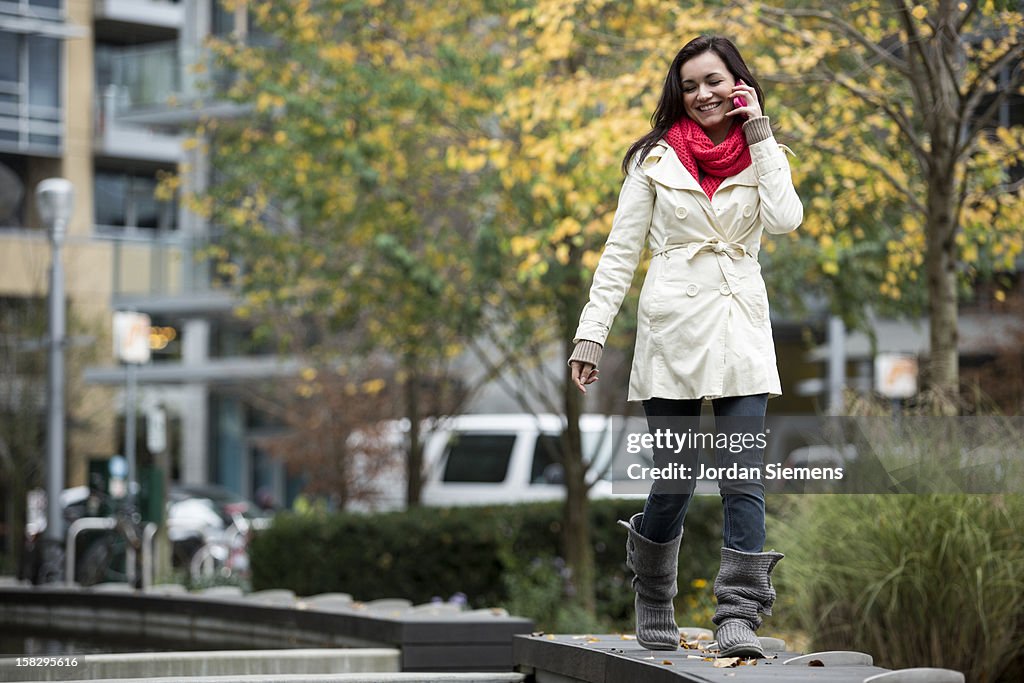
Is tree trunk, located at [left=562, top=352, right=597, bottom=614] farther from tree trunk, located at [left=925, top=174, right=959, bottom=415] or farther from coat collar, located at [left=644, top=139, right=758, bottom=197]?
coat collar, located at [left=644, top=139, right=758, bottom=197]

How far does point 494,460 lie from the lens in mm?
20062

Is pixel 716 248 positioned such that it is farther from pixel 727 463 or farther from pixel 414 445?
pixel 414 445

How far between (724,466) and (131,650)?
5.59 metres

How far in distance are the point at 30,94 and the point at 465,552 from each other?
27.5m

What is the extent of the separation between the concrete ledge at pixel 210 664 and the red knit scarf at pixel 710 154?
9.62 ft

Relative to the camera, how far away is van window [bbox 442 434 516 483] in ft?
65.4

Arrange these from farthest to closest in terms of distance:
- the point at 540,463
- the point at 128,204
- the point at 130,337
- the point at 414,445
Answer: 1. the point at 128,204
2. the point at 540,463
3. the point at 414,445
4. the point at 130,337

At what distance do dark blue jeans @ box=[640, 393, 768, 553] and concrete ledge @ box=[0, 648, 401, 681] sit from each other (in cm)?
232

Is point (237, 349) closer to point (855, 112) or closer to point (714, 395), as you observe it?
point (855, 112)

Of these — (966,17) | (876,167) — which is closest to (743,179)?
(966,17)

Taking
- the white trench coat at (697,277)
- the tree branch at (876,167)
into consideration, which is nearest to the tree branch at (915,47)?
the tree branch at (876,167)

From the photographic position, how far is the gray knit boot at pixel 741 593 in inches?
203

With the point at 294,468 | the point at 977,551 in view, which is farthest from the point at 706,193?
the point at 294,468
